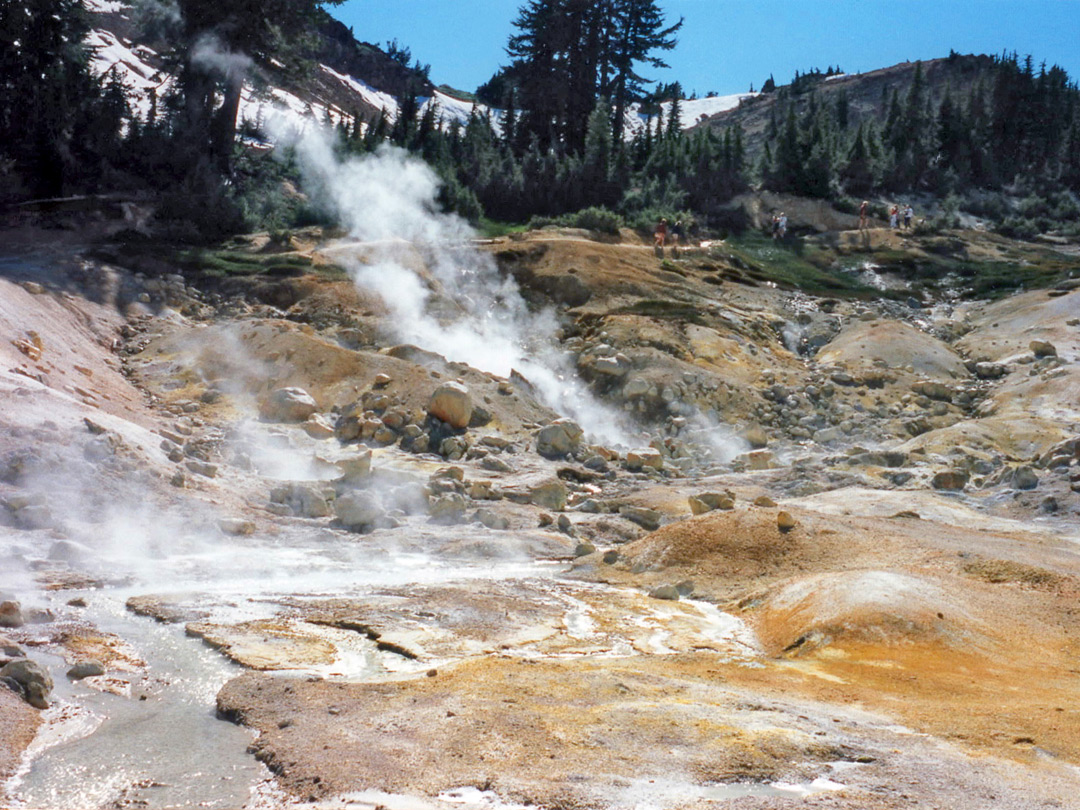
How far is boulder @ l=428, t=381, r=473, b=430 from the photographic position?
16391mm

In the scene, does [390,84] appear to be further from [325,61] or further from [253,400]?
[253,400]

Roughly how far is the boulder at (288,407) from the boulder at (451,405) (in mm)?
1847

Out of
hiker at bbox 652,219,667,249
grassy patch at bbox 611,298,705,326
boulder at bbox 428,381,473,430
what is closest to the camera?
boulder at bbox 428,381,473,430

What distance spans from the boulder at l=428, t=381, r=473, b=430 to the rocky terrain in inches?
2.5

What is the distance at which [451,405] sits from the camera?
16.4m

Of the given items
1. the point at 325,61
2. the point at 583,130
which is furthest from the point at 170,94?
the point at 325,61

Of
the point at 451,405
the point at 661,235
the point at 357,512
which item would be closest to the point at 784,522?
the point at 357,512

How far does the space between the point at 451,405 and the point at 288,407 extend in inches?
96.8

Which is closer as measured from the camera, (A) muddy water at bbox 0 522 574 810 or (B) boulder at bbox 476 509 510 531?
(A) muddy water at bbox 0 522 574 810

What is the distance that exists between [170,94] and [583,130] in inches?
686

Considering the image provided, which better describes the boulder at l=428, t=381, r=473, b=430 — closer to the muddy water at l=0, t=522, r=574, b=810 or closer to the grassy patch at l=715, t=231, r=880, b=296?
the muddy water at l=0, t=522, r=574, b=810

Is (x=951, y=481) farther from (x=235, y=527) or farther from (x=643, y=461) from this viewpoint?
(x=235, y=527)

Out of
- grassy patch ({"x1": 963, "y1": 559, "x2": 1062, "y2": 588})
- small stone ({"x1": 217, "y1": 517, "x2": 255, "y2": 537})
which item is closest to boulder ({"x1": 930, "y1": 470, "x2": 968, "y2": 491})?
grassy patch ({"x1": 963, "y1": 559, "x2": 1062, "y2": 588})

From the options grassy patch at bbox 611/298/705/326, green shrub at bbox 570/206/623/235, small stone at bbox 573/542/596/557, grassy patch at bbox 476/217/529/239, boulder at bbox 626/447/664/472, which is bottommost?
small stone at bbox 573/542/596/557
